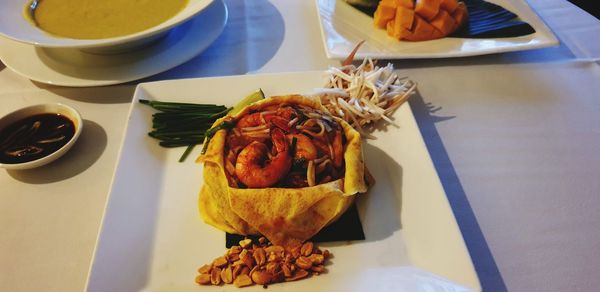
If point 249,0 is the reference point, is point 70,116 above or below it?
below

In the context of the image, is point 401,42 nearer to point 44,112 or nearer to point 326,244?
point 326,244

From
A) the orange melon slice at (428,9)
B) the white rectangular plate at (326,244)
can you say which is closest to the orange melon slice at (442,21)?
the orange melon slice at (428,9)

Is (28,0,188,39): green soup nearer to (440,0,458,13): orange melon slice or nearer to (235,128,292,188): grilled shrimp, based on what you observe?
(235,128,292,188): grilled shrimp

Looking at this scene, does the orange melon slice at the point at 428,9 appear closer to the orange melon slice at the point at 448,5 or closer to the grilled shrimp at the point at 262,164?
the orange melon slice at the point at 448,5

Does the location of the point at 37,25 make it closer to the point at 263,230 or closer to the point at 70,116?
the point at 70,116

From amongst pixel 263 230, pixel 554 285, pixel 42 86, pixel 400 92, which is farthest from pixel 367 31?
pixel 42 86
